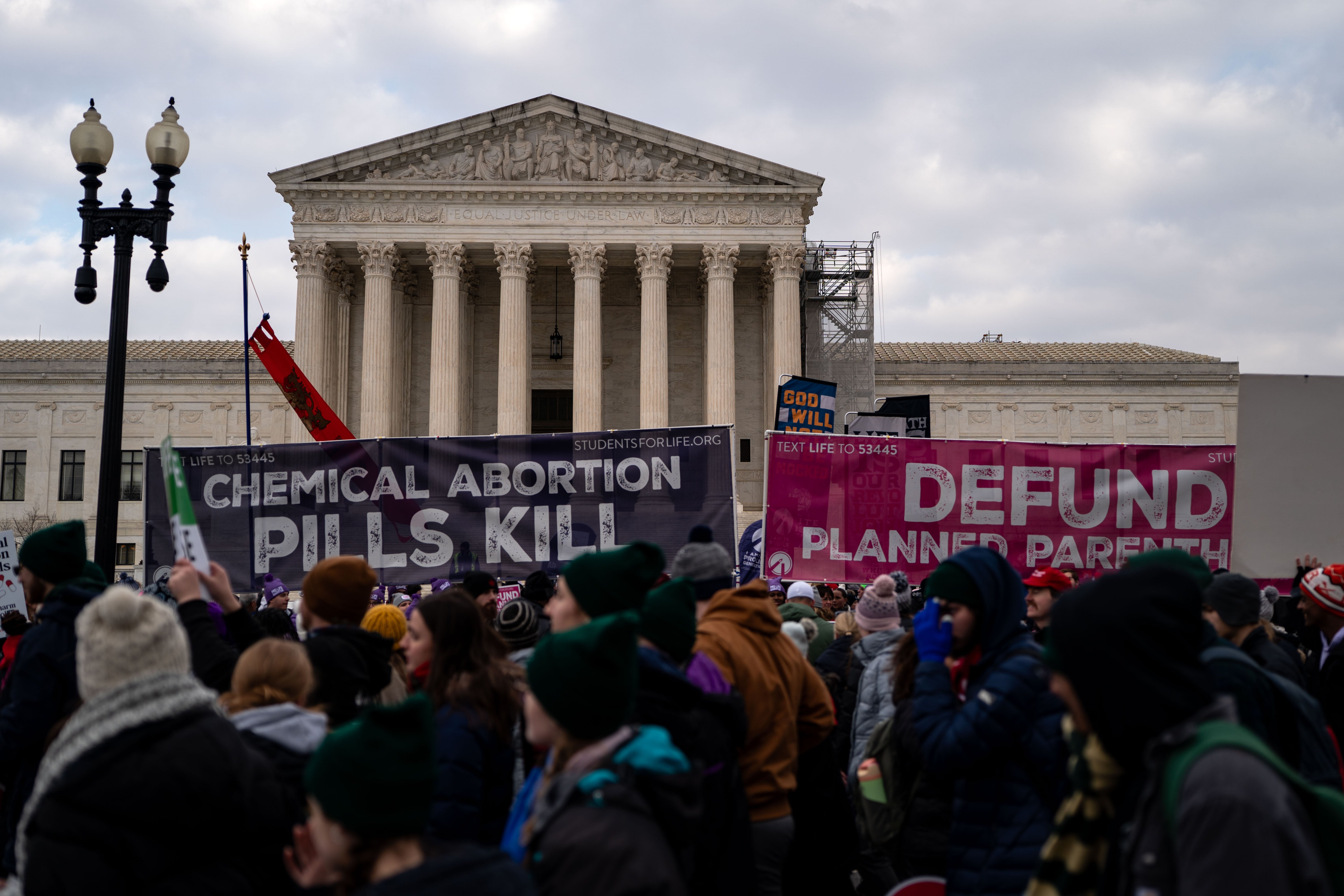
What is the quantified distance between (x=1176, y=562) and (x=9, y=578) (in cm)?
1347

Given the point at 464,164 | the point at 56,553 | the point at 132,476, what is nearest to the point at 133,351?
the point at 132,476

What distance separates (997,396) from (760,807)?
43570mm

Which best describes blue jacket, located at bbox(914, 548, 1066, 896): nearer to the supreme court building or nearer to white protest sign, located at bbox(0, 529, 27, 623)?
white protest sign, located at bbox(0, 529, 27, 623)

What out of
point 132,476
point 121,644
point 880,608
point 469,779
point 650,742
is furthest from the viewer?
point 132,476

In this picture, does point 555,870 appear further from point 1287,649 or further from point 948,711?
point 1287,649

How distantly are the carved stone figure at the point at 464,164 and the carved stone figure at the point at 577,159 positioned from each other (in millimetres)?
3340

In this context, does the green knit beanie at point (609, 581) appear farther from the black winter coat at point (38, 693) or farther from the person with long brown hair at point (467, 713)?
the black winter coat at point (38, 693)

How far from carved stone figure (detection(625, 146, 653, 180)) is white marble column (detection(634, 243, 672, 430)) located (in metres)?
2.51

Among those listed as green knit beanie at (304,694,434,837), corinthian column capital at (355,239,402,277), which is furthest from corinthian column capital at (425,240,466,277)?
green knit beanie at (304,694,434,837)

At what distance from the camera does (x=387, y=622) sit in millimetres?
6223

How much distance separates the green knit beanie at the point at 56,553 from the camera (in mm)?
5246

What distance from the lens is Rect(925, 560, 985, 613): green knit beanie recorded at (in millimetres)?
4215

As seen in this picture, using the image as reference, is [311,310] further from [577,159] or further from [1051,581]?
[1051,581]

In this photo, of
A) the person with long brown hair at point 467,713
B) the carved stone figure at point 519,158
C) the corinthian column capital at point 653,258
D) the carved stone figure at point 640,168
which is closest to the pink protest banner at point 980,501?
the person with long brown hair at point 467,713
